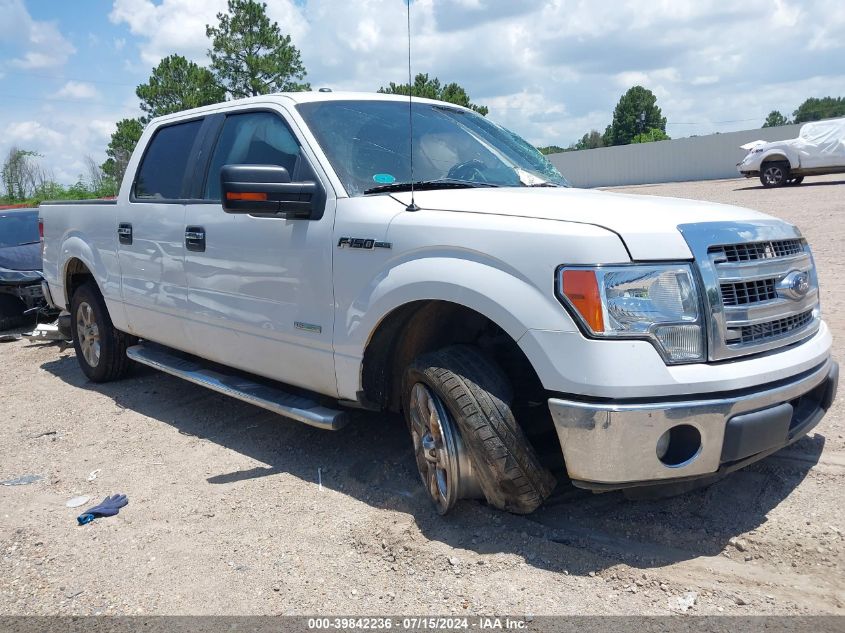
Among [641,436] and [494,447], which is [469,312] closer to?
[494,447]

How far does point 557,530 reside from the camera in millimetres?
3365

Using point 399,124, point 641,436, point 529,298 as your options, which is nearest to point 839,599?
point 641,436

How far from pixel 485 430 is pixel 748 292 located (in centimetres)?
115

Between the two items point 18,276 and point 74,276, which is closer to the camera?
point 74,276

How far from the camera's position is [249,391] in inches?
175

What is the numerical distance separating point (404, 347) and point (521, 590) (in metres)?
1.32

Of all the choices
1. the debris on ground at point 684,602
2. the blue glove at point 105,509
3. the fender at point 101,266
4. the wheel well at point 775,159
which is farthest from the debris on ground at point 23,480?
the wheel well at point 775,159

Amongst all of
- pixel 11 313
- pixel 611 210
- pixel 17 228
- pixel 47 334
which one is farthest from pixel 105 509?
pixel 17 228

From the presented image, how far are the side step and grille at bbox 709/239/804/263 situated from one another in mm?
1978

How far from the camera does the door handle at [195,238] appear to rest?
4598 millimetres

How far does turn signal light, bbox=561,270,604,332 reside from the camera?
2.80 m

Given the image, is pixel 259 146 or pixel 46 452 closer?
pixel 259 146

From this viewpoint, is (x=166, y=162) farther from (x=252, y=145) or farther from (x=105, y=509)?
(x=105, y=509)

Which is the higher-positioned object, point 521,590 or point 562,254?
point 562,254
